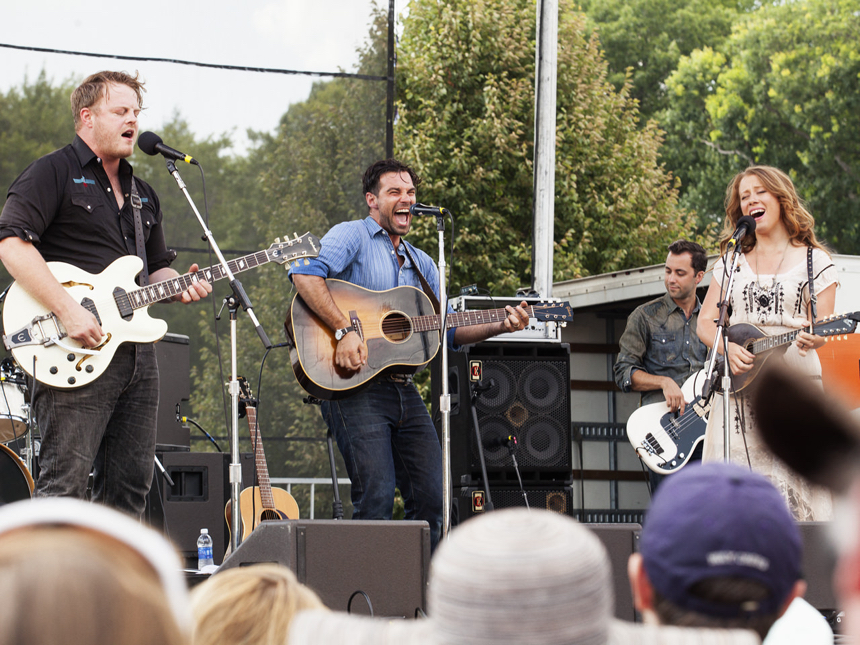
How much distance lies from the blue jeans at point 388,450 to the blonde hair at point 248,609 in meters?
3.24

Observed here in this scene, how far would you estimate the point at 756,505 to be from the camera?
1.12 m

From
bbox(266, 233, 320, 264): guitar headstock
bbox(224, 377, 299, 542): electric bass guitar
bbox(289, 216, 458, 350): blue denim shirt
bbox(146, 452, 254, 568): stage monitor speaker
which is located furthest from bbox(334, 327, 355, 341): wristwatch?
bbox(146, 452, 254, 568): stage monitor speaker

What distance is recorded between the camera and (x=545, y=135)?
808cm

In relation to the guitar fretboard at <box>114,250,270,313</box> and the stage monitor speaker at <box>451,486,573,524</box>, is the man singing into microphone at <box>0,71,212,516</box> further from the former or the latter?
the stage monitor speaker at <box>451,486,573,524</box>

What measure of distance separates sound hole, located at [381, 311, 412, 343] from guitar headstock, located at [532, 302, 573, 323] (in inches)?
34.6

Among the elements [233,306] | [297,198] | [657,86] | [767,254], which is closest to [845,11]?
[657,86]

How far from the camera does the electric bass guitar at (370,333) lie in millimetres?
4859

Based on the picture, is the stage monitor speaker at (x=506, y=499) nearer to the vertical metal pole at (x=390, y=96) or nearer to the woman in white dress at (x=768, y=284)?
the woman in white dress at (x=768, y=284)

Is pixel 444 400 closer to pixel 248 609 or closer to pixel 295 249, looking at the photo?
pixel 295 249

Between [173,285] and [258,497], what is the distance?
3.18m

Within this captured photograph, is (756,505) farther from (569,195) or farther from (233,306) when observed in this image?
(569,195)

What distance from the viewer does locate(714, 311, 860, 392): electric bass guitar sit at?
4.49 metres

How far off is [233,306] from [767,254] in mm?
2609

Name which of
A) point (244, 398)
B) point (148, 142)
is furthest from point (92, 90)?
point (244, 398)
